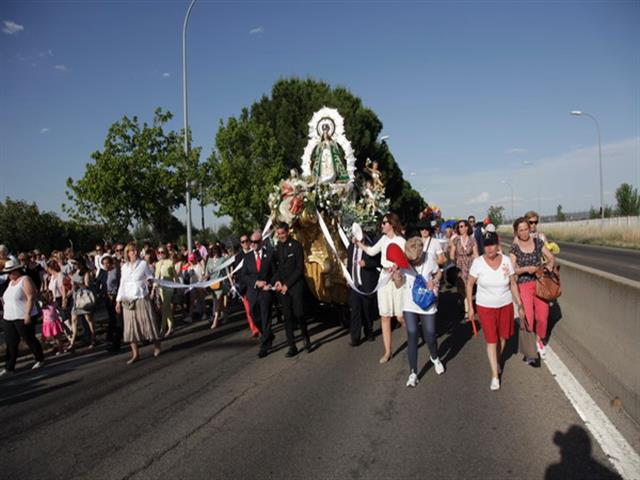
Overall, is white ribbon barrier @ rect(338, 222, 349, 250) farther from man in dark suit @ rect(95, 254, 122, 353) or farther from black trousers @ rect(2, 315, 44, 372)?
black trousers @ rect(2, 315, 44, 372)

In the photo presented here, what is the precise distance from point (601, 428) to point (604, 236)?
41.9m

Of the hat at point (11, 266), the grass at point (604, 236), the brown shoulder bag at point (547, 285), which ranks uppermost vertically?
the hat at point (11, 266)

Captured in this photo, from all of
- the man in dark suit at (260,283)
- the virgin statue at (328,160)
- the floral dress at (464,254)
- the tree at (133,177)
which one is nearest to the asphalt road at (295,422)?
the man in dark suit at (260,283)

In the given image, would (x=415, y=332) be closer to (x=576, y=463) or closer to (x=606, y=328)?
(x=606, y=328)

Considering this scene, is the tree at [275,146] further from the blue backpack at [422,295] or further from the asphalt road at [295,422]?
the blue backpack at [422,295]

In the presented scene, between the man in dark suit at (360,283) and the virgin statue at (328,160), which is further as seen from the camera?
the virgin statue at (328,160)

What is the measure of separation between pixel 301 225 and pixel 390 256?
113 inches

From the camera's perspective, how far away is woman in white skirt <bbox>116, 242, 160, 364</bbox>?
25.4 ft

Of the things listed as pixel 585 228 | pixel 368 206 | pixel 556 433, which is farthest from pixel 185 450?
pixel 585 228

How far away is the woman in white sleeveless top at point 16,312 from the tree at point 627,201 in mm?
56971

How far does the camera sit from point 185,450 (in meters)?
4.32

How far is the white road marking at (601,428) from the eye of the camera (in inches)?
146

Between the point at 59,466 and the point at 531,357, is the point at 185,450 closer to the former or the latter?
the point at 59,466

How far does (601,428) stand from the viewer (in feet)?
14.3
